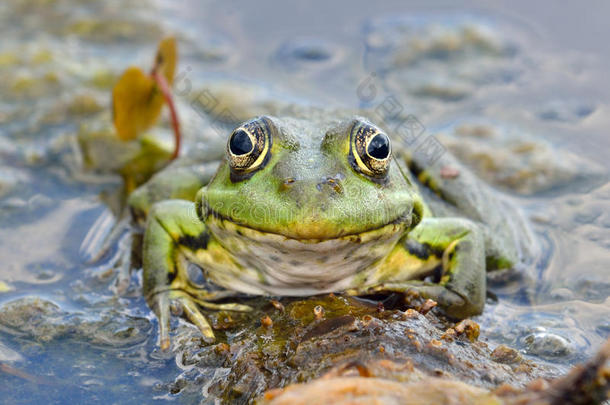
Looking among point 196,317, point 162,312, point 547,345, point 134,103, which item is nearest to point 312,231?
point 196,317

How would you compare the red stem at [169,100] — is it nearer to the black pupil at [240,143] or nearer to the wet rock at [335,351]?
the black pupil at [240,143]

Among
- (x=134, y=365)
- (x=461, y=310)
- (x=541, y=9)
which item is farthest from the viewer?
(x=541, y=9)

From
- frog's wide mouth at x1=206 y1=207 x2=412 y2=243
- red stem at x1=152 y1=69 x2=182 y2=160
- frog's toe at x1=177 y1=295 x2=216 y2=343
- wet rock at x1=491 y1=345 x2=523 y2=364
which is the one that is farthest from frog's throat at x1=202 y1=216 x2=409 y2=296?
red stem at x1=152 y1=69 x2=182 y2=160

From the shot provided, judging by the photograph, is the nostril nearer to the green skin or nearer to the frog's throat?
the green skin

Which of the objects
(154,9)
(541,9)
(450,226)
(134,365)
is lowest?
(134,365)

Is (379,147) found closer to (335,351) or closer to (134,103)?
(335,351)

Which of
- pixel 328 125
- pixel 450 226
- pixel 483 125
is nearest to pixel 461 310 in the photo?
pixel 450 226

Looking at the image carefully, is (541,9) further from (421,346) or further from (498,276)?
(421,346)
